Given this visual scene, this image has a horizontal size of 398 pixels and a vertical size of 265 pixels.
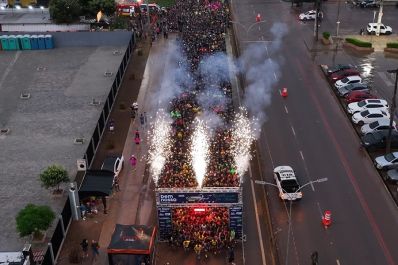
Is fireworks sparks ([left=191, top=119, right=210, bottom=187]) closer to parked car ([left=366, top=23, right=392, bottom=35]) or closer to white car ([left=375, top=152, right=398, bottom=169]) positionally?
white car ([left=375, top=152, right=398, bottom=169])

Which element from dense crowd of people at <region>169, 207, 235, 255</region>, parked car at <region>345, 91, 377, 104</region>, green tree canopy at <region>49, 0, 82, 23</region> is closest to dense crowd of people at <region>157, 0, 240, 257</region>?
dense crowd of people at <region>169, 207, 235, 255</region>

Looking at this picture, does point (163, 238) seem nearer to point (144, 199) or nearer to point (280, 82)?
point (144, 199)

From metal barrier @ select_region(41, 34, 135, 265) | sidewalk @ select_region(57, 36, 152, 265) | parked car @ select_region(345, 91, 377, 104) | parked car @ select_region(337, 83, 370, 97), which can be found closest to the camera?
metal barrier @ select_region(41, 34, 135, 265)

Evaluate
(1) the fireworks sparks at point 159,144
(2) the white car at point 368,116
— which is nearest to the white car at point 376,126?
A: (2) the white car at point 368,116

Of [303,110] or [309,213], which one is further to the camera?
[303,110]

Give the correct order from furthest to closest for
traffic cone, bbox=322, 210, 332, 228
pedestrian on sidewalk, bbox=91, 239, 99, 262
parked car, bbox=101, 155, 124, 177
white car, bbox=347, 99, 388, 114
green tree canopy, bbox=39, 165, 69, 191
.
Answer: white car, bbox=347, 99, 388, 114 < parked car, bbox=101, 155, 124, 177 < traffic cone, bbox=322, 210, 332, 228 < green tree canopy, bbox=39, 165, 69, 191 < pedestrian on sidewalk, bbox=91, 239, 99, 262

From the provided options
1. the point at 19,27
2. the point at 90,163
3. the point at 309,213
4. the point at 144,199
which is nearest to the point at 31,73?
the point at 19,27

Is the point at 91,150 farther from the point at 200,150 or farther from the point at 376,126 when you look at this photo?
the point at 376,126
